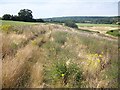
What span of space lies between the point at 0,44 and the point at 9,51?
290mm

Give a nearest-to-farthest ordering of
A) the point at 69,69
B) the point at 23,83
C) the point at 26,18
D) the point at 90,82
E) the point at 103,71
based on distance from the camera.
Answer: the point at 23,83, the point at 90,82, the point at 69,69, the point at 103,71, the point at 26,18

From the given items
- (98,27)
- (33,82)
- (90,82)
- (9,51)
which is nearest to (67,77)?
(90,82)

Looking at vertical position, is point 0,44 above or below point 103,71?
above

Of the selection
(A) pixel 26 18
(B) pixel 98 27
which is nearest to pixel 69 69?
(A) pixel 26 18

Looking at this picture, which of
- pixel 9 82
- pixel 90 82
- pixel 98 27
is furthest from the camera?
pixel 98 27

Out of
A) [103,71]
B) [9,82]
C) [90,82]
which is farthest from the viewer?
[103,71]

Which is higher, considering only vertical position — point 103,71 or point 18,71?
point 18,71

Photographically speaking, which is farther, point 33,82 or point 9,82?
point 33,82

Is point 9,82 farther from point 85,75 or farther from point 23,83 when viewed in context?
point 85,75

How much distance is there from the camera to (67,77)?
16.9 feet

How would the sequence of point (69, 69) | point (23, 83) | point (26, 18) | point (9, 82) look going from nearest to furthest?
point (9, 82) < point (23, 83) < point (69, 69) < point (26, 18)

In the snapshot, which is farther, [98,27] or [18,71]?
[98,27]

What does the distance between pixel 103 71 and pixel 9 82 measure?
2760 mm

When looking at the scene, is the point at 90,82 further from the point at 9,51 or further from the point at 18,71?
the point at 9,51
